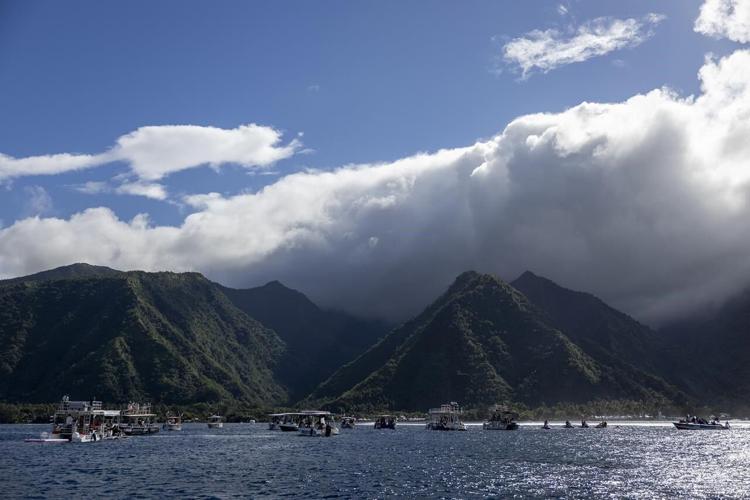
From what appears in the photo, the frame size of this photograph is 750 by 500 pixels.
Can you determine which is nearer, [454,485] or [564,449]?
[454,485]

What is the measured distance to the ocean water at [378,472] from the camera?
244 ft

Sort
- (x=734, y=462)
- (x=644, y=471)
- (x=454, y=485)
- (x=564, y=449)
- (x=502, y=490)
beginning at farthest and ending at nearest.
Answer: (x=564, y=449), (x=734, y=462), (x=644, y=471), (x=454, y=485), (x=502, y=490)

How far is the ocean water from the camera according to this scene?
244ft

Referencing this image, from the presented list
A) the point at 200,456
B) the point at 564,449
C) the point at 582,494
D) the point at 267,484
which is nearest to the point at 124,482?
the point at 267,484

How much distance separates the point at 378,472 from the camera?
94.9 m

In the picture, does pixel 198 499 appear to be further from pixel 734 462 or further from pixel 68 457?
pixel 734 462

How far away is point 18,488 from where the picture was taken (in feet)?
249

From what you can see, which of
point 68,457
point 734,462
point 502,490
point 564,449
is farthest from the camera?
point 564,449

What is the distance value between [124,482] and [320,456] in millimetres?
48668

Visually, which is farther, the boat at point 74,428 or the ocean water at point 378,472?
the boat at point 74,428

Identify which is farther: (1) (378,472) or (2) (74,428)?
(2) (74,428)

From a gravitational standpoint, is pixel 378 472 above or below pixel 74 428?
below

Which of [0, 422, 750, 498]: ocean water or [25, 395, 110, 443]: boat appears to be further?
[25, 395, 110, 443]: boat

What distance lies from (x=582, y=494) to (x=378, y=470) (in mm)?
34011
